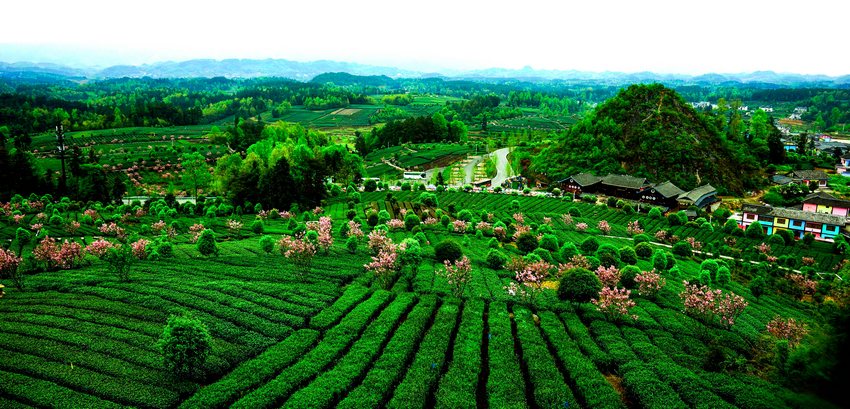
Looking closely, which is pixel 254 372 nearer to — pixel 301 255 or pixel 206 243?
pixel 301 255

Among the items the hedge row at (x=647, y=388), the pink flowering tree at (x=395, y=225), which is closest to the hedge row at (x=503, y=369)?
the hedge row at (x=647, y=388)

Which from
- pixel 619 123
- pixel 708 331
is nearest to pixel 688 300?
pixel 708 331

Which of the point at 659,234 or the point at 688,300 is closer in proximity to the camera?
the point at 688,300

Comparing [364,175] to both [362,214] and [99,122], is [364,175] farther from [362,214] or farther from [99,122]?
[99,122]

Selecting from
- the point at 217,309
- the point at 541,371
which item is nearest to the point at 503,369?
the point at 541,371

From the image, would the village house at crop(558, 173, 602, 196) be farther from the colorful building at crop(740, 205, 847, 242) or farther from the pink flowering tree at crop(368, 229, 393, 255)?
the pink flowering tree at crop(368, 229, 393, 255)

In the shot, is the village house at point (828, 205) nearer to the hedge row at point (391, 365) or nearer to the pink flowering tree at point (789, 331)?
the pink flowering tree at point (789, 331)
